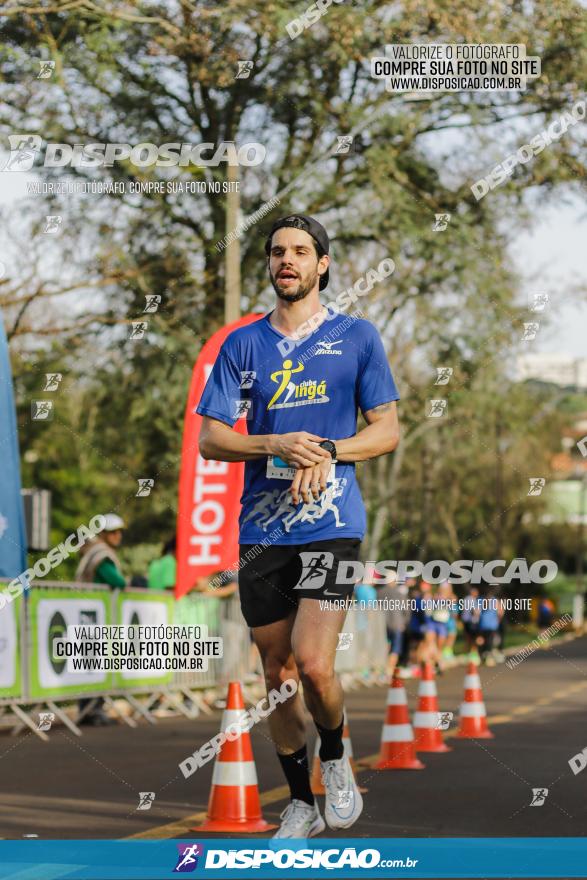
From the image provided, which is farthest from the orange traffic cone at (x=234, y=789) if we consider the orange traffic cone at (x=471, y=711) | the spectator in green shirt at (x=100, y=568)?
the spectator in green shirt at (x=100, y=568)

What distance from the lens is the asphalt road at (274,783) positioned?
6977 millimetres

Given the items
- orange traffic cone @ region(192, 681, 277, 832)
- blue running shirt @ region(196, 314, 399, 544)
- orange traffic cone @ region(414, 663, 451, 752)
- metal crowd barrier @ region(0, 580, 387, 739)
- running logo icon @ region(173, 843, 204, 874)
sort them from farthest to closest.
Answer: metal crowd barrier @ region(0, 580, 387, 739) < orange traffic cone @ region(414, 663, 451, 752) < orange traffic cone @ region(192, 681, 277, 832) < blue running shirt @ region(196, 314, 399, 544) < running logo icon @ region(173, 843, 204, 874)

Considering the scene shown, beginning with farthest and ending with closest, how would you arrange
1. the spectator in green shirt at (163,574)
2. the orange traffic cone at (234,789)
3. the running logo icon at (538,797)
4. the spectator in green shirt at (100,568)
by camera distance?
the spectator in green shirt at (163,574), the spectator in green shirt at (100,568), the running logo icon at (538,797), the orange traffic cone at (234,789)

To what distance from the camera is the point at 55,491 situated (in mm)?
46500

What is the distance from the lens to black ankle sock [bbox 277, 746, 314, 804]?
5.90 meters

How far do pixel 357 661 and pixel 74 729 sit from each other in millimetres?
9741

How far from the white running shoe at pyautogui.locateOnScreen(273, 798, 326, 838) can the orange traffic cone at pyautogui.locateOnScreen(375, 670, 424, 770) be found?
3998mm

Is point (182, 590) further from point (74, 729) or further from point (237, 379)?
point (237, 379)

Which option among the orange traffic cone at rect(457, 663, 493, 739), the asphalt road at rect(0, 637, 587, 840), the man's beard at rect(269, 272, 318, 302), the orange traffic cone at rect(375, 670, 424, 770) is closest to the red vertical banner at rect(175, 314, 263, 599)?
the asphalt road at rect(0, 637, 587, 840)

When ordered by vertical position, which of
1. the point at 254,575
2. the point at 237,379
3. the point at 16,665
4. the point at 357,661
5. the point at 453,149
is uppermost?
the point at 453,149

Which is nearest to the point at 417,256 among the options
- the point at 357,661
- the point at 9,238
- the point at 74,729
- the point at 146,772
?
the point at 9,238

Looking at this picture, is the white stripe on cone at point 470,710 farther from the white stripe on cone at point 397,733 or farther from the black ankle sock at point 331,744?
the black ankle sock at point 331,744

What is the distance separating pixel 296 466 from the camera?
5.53 meters

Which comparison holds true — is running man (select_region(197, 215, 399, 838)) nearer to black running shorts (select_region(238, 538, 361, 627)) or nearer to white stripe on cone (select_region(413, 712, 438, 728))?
black running shorts (select_region(238, 538, 361, 627))
